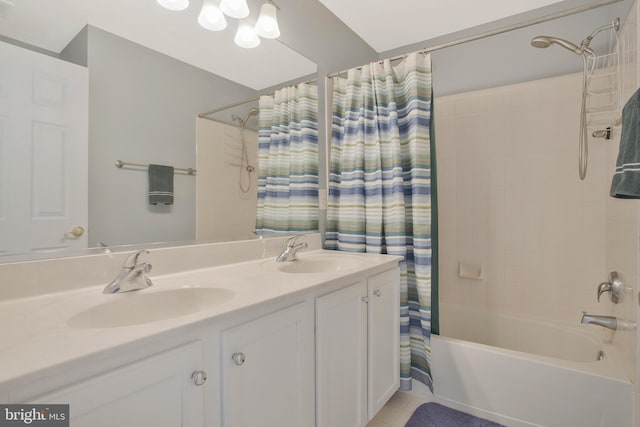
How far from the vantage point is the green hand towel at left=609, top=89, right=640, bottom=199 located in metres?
0.95

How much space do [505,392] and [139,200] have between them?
6.24ft

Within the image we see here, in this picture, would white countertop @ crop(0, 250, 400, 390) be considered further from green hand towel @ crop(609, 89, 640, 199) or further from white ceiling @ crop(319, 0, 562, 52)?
white ceiling @ crop(319, 0, 562, 52)

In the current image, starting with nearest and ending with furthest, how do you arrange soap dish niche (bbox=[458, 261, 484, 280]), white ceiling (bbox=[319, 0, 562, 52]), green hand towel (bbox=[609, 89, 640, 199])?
green hand towel (bbox=[609, 89, 640, 199]), white ceiling (bbox=[319, 0, 562, 52]), soap dish niche (bbox=[458, 261, 484, 280])

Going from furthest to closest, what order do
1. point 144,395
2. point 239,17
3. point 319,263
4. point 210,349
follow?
point 319,263 < point 239,17 < point 210,349 < point 144,395

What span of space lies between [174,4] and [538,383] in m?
2.32

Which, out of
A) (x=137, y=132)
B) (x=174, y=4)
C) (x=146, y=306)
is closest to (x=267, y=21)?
(x=174, y=4)

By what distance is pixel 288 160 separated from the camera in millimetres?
1853

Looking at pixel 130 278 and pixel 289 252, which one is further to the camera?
pixel 289 252

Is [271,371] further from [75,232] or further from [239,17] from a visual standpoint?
[239,17]

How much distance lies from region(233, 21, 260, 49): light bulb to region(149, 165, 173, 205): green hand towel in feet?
2.48

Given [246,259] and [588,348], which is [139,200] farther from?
[588,348]

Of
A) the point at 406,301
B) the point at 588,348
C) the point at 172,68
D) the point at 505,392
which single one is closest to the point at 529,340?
the point at 588,348

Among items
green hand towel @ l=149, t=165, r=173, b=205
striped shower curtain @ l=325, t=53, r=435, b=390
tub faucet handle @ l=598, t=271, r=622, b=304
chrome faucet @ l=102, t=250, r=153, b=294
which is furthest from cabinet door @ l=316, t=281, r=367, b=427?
tub faucet handle @ l=598, t=271, r=622, b=304

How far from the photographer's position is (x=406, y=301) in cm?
177
